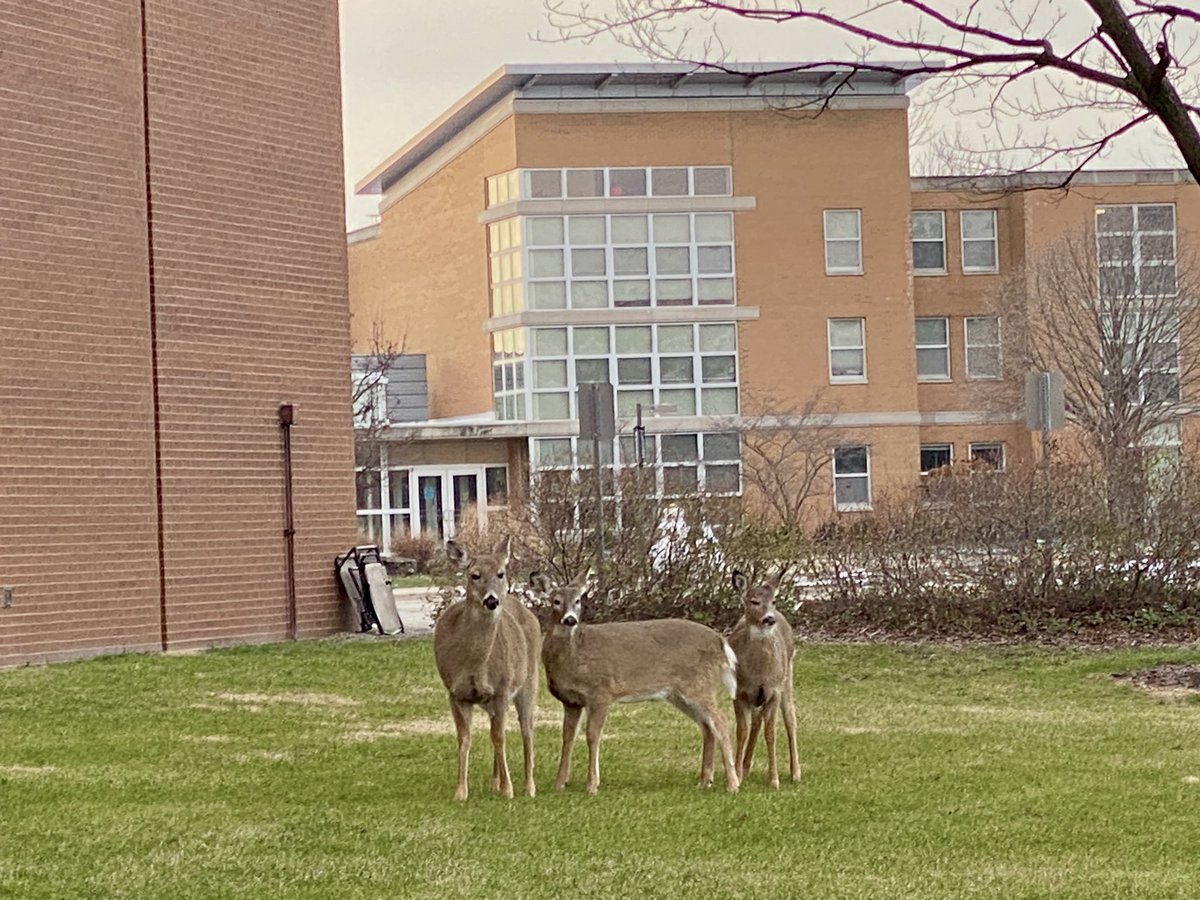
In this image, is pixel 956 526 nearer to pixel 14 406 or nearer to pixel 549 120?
pixel 14 406

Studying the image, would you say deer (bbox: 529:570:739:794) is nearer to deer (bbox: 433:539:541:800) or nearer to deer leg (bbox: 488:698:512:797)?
deer (bbox: 433:539:541:800)

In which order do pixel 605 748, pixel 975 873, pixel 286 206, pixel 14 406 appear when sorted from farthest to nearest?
pixel 286 206 → pixel 14 406 → pixel 605 748 → pixel 975 873

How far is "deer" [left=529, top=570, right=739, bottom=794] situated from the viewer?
1082cm

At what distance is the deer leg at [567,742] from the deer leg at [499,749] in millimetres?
292

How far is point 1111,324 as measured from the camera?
149ft

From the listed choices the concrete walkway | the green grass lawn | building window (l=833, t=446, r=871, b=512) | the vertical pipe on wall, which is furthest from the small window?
the green grass lawn

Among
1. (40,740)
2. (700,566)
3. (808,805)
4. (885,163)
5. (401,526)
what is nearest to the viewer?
(808,805)

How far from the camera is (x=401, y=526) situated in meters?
48.1

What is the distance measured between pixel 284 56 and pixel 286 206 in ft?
6.03

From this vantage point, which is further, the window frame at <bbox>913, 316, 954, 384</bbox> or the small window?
the window frame at <bbox>913, 316, 954, 384</bbox>

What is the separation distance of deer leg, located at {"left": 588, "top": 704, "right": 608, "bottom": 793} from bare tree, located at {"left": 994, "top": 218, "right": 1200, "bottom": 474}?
33.2 metres

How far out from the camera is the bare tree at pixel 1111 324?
1747 inches

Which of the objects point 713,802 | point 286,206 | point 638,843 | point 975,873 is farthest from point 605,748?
point 286,206

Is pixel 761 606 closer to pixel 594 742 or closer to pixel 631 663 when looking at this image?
pixel 631 663
